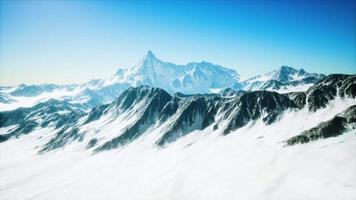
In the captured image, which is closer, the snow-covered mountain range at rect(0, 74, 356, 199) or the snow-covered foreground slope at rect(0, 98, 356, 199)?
the snow-covered foreground slope at rect(0, 98, 356, 199)

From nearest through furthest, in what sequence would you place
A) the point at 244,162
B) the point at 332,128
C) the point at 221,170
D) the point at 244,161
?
the point at 332,128 < the point at 221,170 < the point at 244,162 < the point at 244,161

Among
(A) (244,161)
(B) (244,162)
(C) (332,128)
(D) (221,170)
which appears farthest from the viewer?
(A) (244,161)

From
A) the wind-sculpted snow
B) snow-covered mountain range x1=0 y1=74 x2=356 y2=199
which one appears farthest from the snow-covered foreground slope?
the wind-sculpted snow

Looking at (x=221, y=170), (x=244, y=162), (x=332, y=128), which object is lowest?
(x=221, y=170)

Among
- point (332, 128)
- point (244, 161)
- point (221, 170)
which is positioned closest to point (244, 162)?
point (244, 161)

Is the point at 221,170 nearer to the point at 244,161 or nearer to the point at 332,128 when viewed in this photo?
the point at 244,161

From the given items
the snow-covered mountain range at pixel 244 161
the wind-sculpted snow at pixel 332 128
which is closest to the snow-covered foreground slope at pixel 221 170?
the snow-covered mountain range at pixel 244 161

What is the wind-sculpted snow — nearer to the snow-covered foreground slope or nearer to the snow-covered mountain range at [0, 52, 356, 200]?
the snow-covered mountain range at [0, 52, 356, 200]

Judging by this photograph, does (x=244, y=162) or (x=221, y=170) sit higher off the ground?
(x=244, y=162)

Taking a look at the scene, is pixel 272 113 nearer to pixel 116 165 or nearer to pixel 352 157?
pixel 352 157

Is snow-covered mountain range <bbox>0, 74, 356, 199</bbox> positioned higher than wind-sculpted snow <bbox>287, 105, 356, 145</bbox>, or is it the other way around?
wind-sculpted snow <bbox>287, 105, 356, 145</bbox>

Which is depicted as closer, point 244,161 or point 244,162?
point 244,162
